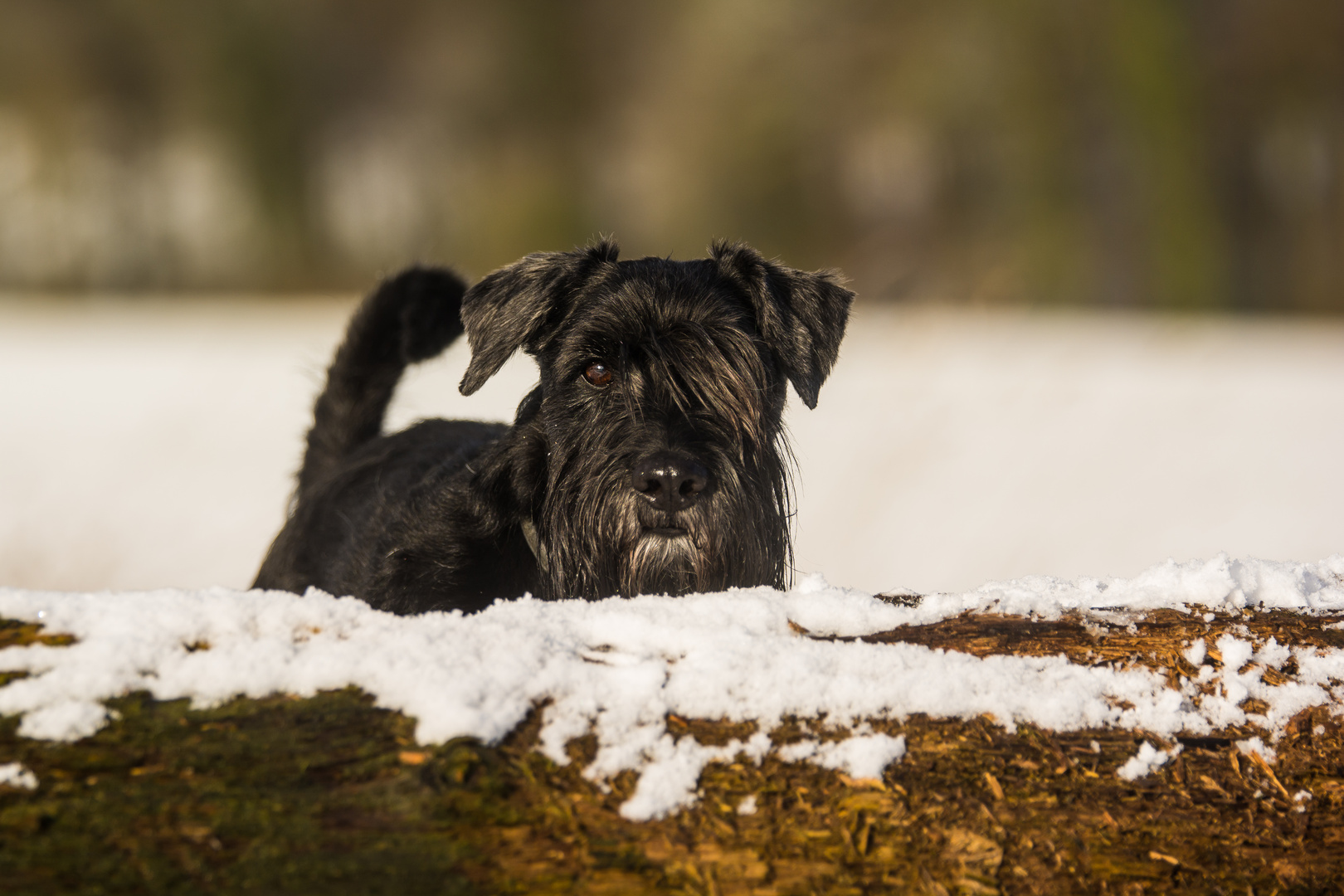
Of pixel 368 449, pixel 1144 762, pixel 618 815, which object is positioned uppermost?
pixel 368 449

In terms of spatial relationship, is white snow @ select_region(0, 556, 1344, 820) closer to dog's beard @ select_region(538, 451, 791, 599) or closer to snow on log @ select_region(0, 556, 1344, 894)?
snow on log @ select_region(0, 556, 1344, 894)

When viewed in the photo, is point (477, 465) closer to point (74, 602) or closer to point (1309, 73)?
point (74, 602)

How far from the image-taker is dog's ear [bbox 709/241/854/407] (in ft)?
10.9

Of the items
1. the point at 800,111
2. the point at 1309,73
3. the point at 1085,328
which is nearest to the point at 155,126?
the point at 800,111

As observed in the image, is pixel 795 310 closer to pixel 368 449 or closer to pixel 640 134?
pixel 368 449

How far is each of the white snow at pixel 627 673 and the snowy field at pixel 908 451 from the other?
10.8 ft

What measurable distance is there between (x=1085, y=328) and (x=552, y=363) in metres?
9.91

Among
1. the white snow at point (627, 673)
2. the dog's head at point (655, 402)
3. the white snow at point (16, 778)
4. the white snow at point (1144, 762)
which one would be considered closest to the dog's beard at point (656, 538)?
the dog's head at point (655, 402)

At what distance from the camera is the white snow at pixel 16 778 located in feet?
5.05

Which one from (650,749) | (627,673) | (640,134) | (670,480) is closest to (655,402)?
(670,480)

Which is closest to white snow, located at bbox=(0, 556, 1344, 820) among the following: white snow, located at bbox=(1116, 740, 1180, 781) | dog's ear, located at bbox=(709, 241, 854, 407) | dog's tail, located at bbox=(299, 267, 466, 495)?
white snow, located at bbox=(1116, 740, 1180, 781)

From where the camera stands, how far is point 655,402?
3084mm

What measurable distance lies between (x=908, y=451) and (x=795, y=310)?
4.52m

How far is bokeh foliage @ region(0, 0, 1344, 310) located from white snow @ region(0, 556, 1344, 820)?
11438 mm
